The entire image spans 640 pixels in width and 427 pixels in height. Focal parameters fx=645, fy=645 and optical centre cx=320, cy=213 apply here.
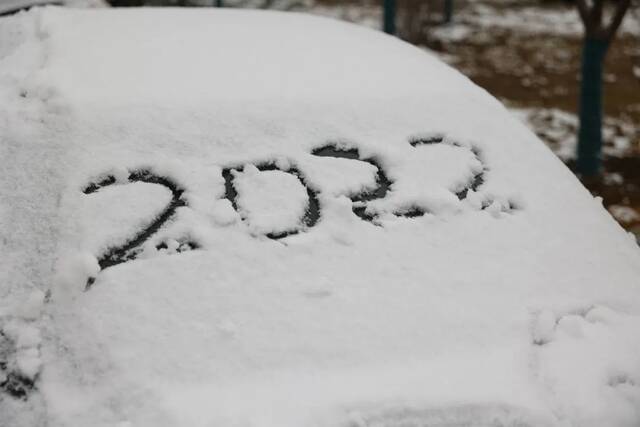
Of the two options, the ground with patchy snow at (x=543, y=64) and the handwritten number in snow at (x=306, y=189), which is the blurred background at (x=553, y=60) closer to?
the ground with patchy snow at (x=543, y=64)

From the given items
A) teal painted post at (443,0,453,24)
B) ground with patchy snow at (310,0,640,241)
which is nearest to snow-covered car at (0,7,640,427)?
ground with patchy snow at (310,0,640,241)

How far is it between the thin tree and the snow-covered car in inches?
141

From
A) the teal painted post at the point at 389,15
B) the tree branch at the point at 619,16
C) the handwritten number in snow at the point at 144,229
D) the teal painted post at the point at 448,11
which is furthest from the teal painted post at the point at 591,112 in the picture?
the teal painted post at the point at 448,11

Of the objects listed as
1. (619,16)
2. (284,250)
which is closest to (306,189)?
(284,250)

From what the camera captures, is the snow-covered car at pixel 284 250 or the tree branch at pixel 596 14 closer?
the snow-covered car at pixel 284 250

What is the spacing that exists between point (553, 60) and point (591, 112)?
3.77 metres

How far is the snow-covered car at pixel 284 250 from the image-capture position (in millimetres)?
1082

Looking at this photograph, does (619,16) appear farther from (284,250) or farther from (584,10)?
(284,250)

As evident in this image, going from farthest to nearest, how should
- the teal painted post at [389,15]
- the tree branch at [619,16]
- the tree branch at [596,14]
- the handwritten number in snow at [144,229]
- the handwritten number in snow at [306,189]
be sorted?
the teal painted post at [389,15]
the tree branch at [596,14]
the tree branch at [619,16]
the handwritten number in snow at [306,189]
the handwritten number in snow at [144,229]

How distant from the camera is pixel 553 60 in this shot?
8.49m

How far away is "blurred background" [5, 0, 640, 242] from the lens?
4.97m

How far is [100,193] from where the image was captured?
4.29ft

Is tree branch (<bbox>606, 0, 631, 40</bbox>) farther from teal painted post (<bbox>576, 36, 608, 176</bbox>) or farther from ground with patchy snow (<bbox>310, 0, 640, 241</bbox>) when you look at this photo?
ground with patchy snow (<bbox>310, 0, 640, 241</bbox>)

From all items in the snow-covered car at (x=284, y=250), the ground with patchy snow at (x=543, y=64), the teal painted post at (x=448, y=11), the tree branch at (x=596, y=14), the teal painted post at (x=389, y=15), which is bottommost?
the ground with patchy snow at (x=543, y=64)
